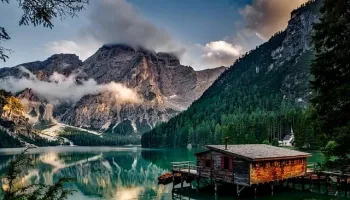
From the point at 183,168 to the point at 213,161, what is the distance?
853cm

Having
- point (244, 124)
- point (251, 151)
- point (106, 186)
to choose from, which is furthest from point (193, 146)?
point (251, 151)

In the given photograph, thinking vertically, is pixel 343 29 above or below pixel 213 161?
above

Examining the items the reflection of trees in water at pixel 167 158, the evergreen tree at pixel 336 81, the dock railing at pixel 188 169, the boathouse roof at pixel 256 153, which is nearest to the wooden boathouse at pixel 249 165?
the boathouse roof at pixel 256 153

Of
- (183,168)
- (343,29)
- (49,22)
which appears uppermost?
(343,29)

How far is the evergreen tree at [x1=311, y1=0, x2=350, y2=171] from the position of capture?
17.0 meters

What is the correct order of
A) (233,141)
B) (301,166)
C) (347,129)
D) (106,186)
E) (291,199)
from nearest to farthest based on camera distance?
(347,129)
(291,199)
(301,166)
(106,186)
(233,141)

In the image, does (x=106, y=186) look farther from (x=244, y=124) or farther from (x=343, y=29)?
(x=244, y=124)

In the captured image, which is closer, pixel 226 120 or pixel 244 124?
pixel 244 124

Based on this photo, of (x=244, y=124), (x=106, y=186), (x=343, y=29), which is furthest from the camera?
(x=244, y=124)

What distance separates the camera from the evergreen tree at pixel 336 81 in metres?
17.0

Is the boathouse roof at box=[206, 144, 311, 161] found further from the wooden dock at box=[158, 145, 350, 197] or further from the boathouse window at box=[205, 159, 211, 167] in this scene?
the boathouse window at box=[205, 159, 211, 167]

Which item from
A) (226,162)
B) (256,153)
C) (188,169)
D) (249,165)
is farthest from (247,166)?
(188,169)

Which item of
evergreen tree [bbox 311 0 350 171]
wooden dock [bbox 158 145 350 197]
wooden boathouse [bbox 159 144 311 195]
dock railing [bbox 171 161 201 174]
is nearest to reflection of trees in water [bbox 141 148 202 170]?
dock railing [bbox 171 161 201 174]

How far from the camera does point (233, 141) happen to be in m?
138
